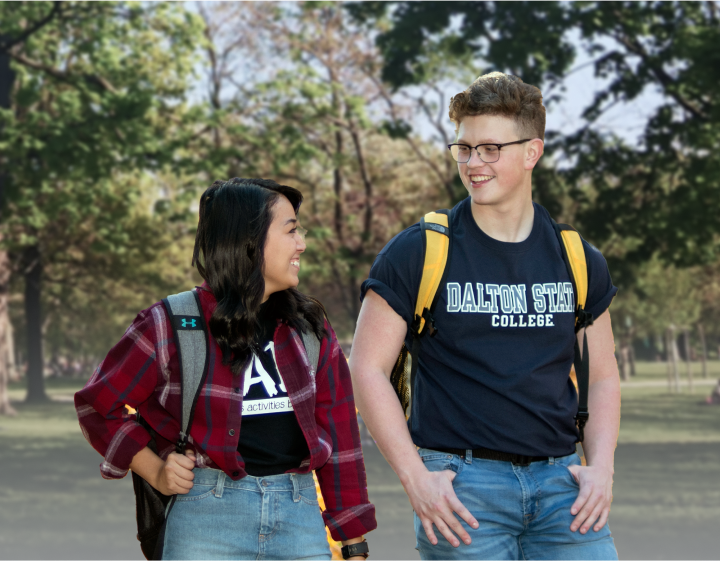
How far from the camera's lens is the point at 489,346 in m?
2.38

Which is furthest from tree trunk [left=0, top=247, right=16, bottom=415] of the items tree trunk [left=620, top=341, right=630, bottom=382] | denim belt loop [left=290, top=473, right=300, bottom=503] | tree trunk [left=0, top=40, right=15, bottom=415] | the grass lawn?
denim belt loop [left=290, top=473, right=300, bottom=503]

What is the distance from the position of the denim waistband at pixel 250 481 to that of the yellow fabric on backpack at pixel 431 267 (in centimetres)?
52

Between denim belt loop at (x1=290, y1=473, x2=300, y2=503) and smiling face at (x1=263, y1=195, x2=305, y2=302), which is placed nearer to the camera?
denim belt loop at (x1=290, y1=473, x2=300, y2=503)

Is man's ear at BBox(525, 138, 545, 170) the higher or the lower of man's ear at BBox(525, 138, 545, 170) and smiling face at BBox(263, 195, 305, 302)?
the higher

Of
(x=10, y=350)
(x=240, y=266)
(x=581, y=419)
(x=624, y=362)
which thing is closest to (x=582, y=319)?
(x=581, y=419)

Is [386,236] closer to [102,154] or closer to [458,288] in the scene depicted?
[102,154]

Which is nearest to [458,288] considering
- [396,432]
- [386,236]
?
[396,432]

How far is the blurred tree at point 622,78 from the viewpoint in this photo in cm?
1986

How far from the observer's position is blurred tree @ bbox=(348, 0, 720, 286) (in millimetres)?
19859

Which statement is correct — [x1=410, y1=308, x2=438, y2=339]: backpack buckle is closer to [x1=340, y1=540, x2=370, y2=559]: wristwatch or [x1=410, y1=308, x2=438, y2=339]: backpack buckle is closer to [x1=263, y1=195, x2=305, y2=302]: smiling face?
[x1=263, y1=195, x2=305, y2=302]: smiling face

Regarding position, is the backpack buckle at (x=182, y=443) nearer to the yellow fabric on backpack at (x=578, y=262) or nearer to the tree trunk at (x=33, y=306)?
the yellow fabric on backpack at (x=578, y=262)

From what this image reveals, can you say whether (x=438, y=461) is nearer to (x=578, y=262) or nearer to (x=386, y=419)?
(x=386, y=419)

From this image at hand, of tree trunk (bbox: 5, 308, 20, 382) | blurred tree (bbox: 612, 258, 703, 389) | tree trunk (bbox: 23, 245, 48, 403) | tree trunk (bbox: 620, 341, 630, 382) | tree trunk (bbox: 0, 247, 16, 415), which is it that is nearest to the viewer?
tree trunk (bbox: 0, 247, 16, 415)

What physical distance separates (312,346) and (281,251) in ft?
0.91
